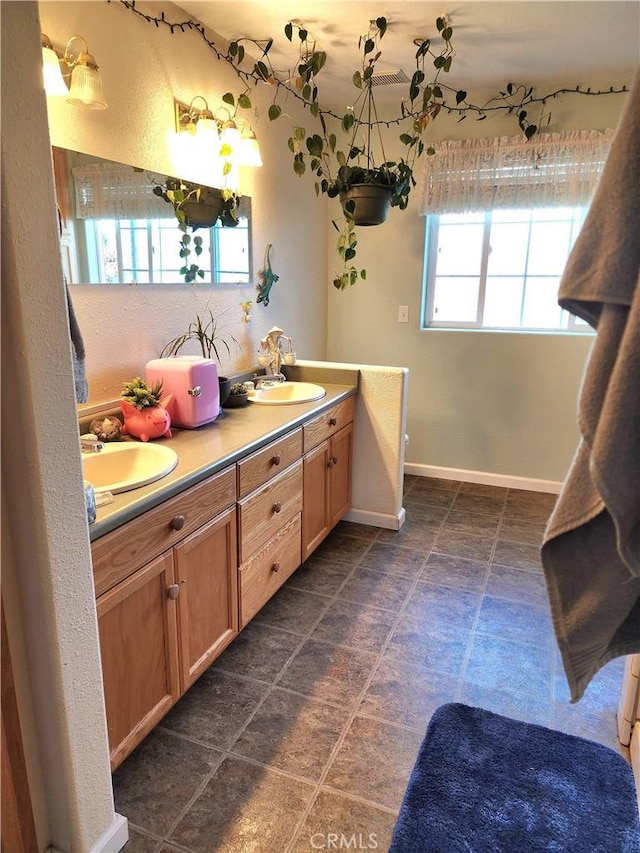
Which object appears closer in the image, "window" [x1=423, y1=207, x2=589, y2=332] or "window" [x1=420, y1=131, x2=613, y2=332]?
"window" [x1=420, y1=131, x2=613, y2=332]

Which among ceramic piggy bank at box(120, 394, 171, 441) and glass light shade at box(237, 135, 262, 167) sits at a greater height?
glass light shade at box(237, 135, 262, 167)

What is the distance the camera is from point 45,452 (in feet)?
3.50

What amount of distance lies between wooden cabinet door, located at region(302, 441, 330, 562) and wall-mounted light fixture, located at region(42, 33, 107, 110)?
1.49 meters

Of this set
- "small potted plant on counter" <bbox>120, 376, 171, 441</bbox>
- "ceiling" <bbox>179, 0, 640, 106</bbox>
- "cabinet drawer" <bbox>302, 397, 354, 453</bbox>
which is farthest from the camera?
"cabinet drawer" <bbox>302, 397, 354, 453</bbox>

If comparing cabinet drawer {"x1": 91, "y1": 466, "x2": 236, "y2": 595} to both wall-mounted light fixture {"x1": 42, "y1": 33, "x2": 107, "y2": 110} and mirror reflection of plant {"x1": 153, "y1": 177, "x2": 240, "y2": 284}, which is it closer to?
mirror reflection of plant {"x1": 153, "y1": 177, "x2": 240, "y2": 284}

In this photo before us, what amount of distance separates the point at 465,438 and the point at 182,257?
2265mm

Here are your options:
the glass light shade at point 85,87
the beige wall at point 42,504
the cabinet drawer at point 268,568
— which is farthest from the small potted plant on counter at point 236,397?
the beige wall at point 42,504

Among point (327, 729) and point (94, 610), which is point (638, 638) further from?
point (327, 729)

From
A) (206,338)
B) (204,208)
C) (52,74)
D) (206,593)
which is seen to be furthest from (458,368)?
(52,74)

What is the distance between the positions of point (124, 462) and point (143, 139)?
3.97 feet

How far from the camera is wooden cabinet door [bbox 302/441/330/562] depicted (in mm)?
2498

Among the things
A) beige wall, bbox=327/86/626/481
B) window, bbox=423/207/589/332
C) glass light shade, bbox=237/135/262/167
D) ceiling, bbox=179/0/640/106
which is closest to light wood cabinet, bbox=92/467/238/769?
glass light shade, bbox=237/135/262/167

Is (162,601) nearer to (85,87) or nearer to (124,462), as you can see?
(124,462)

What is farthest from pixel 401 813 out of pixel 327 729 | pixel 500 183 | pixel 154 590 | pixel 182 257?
pixel 500 183
